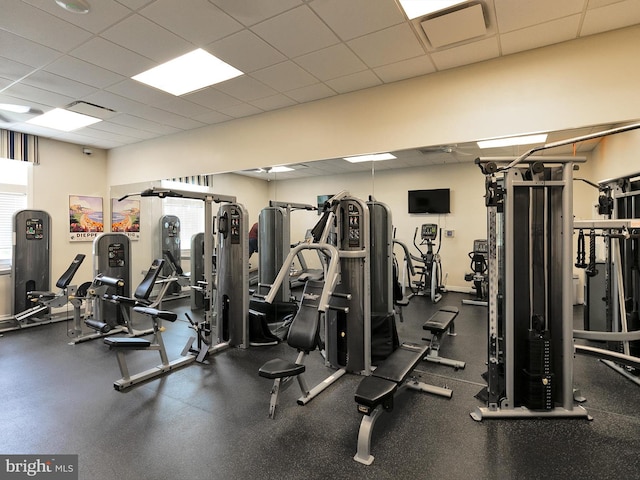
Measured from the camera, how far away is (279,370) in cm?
236

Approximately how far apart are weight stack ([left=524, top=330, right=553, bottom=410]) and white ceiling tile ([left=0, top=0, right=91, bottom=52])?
4.27 meters

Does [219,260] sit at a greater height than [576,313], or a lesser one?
greater

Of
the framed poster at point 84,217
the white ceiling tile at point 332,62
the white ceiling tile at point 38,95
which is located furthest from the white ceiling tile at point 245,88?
the framed poster at point 84,217

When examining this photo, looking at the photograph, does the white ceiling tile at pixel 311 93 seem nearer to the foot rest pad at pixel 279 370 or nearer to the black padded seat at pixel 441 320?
the black padded seat at pixel 441 320

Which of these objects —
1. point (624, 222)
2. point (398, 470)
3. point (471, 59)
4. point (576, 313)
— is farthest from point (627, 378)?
point (471, 59)

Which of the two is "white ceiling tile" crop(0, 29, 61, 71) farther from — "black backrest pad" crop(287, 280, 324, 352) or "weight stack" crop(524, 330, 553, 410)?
"weight stack" crop(524, 330, 553, 410)

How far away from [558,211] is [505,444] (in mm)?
1676

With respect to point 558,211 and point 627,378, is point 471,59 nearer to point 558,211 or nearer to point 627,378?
point 558,211

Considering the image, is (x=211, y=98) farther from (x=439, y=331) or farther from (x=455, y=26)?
(x=439, y=331)

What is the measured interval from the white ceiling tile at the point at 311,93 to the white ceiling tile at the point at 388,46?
723 mm

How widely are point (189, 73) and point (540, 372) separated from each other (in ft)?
13.5

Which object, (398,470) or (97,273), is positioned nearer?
(398,470)

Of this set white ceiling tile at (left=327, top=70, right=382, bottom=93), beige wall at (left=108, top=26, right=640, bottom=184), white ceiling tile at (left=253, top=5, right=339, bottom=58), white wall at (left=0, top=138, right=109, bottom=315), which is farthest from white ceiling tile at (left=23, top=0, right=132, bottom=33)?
white wall at (left=0, top=138, right=109, bottom=315)

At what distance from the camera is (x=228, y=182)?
4949 millimetres
